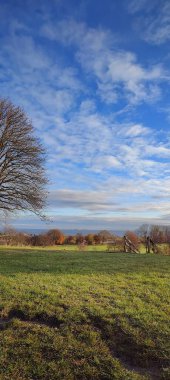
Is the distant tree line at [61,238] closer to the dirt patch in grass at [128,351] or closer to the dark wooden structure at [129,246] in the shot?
the dark wooden structure at [129,246]

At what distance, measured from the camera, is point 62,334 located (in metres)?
6.99

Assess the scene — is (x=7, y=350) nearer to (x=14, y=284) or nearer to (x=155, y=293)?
(x=14, y=284)

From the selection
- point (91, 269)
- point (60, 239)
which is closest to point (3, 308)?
point (91, 269)

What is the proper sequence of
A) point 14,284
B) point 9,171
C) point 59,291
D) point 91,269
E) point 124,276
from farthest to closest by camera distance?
point 9,171, point 91,269, point 124,276, point 14,284, point 59,291

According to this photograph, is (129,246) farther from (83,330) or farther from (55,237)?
(83,330)

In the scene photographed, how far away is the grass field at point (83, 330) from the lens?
583cm

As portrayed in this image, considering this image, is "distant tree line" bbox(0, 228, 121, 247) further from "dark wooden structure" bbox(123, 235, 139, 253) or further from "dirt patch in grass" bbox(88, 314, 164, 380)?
"dirt patch in grass" bbox(88, 314, 164, 380)

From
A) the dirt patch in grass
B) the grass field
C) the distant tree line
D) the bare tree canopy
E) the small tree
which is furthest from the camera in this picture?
the small tree

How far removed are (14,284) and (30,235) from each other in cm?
4230

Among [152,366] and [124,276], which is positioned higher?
[124,276]

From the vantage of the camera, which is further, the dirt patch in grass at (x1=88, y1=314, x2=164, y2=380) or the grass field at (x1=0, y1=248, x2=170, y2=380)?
the dirt patch in grass at (x1=88, y1=314, x2=164, y2=380)

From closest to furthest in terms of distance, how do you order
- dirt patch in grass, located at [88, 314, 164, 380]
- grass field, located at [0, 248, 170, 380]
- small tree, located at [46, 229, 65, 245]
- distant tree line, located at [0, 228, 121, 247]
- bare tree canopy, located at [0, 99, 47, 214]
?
grass field, located at [0, 248, 170, 380] → dirt patch in grass, located at [88, 314, 164, 380] → bare tree canopy, located at [0, 99, 47, 214] → distant tree line, located at [0, 228, 121, 247] → small tree, located at [46, 229, 65, 245]

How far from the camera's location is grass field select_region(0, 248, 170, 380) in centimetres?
583

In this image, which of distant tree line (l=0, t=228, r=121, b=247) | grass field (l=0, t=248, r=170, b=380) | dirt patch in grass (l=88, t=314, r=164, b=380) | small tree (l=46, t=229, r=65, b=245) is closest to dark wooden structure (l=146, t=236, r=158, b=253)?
distant tree line (l=0, t=228, r=121, b=247)
